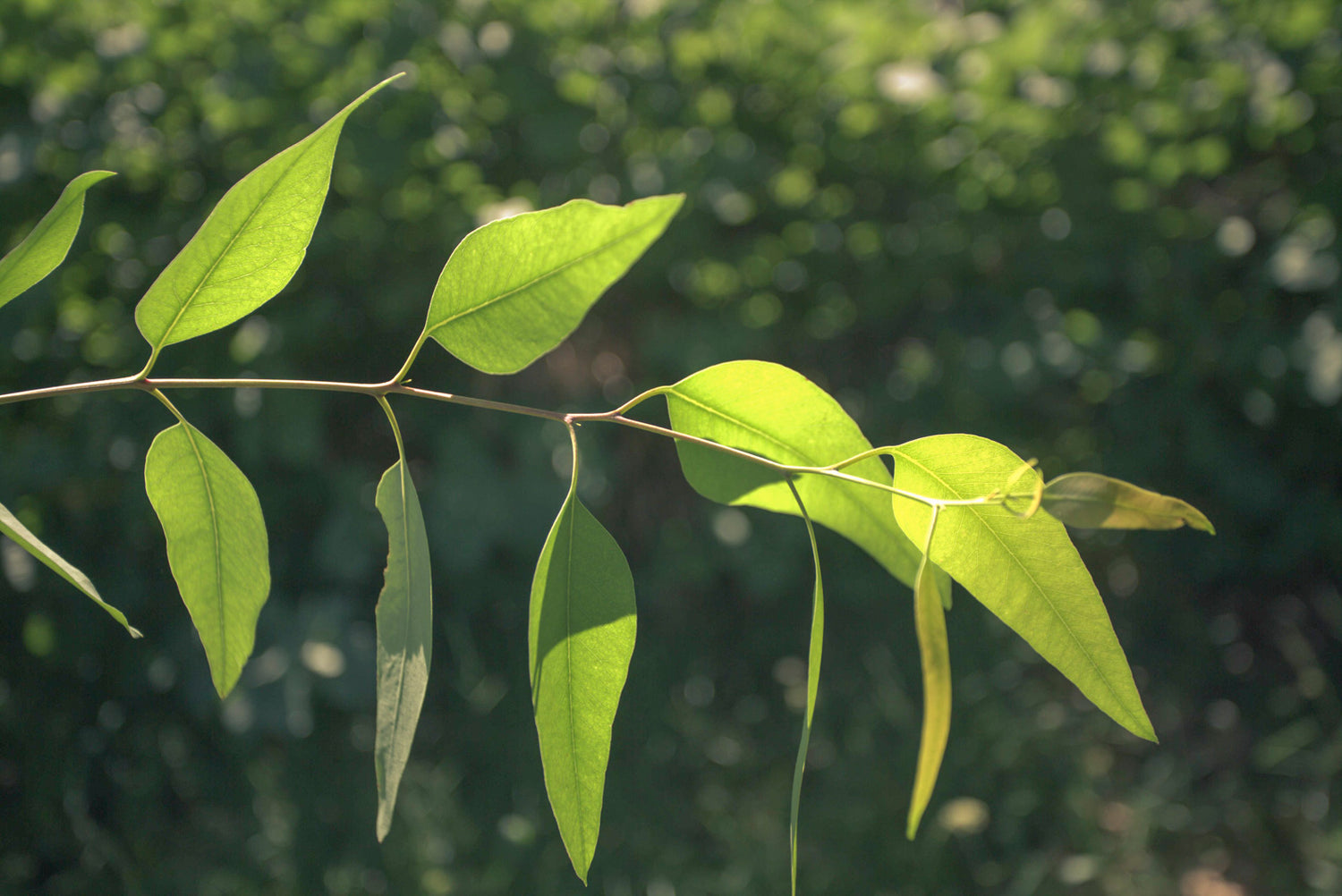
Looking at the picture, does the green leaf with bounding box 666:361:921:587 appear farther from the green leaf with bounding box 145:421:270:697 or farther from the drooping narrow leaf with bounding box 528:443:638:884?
the green leaf with bounding box 145:421:270:697

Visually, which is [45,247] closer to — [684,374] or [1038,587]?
[1038,587]

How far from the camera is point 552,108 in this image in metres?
1.30

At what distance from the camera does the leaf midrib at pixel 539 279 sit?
0.29m

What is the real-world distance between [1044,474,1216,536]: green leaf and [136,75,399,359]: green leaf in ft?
0.88

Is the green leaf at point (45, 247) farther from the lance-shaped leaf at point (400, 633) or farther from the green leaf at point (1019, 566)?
the green leaf at point (1019, 566)

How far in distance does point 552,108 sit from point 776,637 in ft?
3.16

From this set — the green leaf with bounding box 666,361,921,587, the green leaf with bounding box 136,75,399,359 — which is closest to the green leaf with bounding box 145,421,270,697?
the green leaf with bounding box 136,75,399,359

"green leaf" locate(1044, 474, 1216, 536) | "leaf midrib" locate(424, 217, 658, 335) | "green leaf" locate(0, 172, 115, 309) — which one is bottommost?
"green leaf" locate(1044, 474, 1216, 536)

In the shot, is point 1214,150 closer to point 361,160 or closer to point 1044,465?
point 1044,465

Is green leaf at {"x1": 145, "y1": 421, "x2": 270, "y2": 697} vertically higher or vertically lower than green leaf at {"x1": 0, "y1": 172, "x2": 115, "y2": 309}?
lower

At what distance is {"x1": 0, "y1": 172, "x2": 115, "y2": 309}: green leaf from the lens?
1.02 feet

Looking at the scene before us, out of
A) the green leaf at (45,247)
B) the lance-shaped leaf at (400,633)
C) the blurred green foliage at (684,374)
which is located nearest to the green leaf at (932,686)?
the lance-shaped leaf at (400,633)

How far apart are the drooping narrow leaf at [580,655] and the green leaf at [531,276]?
0.06 meters

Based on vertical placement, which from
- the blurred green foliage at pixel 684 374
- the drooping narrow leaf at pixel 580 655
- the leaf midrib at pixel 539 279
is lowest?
the blurred green foliage at pixel 684 374
